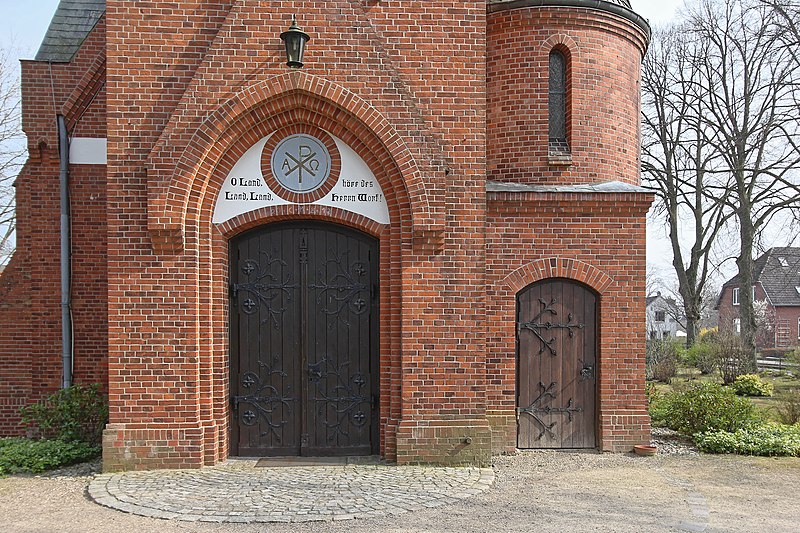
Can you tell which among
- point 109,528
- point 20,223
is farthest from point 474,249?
point 20,223

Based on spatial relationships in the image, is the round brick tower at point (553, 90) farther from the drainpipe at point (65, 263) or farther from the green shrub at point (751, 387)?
the green shrub at point (751, 387)

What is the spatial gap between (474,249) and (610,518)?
3.42 m

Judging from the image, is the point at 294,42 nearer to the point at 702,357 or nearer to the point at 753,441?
the point at 753,441

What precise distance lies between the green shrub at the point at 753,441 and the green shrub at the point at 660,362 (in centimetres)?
867

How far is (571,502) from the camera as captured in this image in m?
6.89

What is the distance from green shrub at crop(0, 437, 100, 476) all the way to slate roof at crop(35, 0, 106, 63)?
19.6 ft

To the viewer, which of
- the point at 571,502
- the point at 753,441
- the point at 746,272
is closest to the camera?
the point at 571,502

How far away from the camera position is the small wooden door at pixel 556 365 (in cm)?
929

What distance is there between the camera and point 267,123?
8.28 meters

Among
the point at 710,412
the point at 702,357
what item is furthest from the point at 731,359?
the point at 710,412

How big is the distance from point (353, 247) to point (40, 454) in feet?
15.8

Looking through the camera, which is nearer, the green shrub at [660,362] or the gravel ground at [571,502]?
the gravel ground at [571,502]

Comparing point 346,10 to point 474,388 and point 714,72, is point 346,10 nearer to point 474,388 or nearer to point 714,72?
point 474,388

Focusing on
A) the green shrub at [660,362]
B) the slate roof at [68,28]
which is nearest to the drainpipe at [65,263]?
the slate roof at [68,28]
